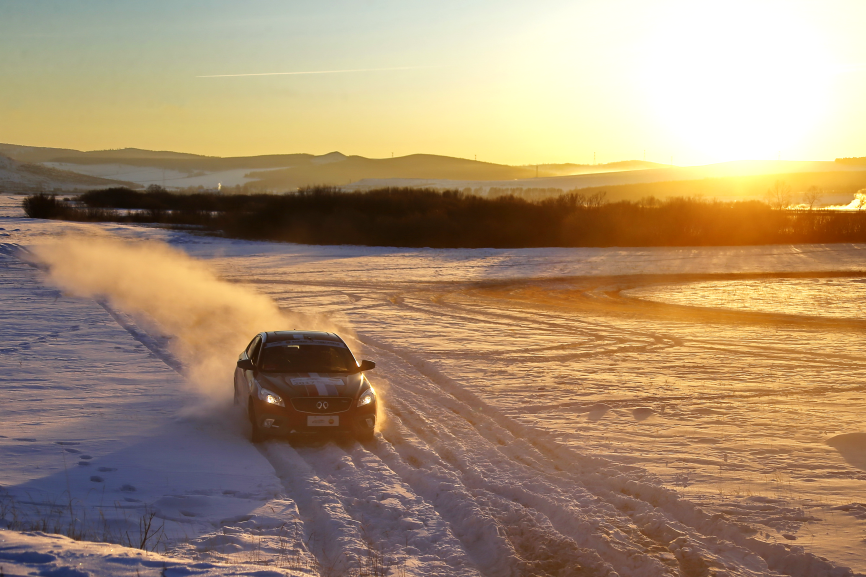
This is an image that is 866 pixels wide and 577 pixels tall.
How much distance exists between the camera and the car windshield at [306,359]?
37.7 ft

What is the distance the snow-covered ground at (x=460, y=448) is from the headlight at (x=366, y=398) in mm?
607

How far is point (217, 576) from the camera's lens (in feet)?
19.3

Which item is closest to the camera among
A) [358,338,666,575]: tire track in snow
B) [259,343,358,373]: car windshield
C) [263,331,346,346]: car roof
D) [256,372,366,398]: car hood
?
[358,338,666,575]: tire track in snow

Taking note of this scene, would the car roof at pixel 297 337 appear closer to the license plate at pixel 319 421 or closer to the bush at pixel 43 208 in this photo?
the license plate at pixel 319 421

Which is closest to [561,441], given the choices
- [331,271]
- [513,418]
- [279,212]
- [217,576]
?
[513,418]

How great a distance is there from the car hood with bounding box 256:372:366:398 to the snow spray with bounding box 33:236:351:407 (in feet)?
7.61

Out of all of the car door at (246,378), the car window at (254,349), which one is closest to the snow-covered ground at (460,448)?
the car door at (246,378)

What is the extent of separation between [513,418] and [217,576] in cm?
708

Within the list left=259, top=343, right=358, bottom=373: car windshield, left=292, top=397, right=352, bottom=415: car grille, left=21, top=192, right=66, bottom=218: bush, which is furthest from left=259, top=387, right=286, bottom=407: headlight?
left=21, top=192, right=66, bottom=218: bush

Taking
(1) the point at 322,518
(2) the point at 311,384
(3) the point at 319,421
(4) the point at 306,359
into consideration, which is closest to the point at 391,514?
(1) the point at 322,518

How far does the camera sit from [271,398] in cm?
1061

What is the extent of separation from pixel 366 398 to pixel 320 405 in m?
0.72

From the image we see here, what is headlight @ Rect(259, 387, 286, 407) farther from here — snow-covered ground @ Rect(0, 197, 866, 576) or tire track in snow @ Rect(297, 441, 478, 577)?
tire track in snow @ Rect(297, 441, 478, 577)

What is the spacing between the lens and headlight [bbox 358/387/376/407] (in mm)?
10797
